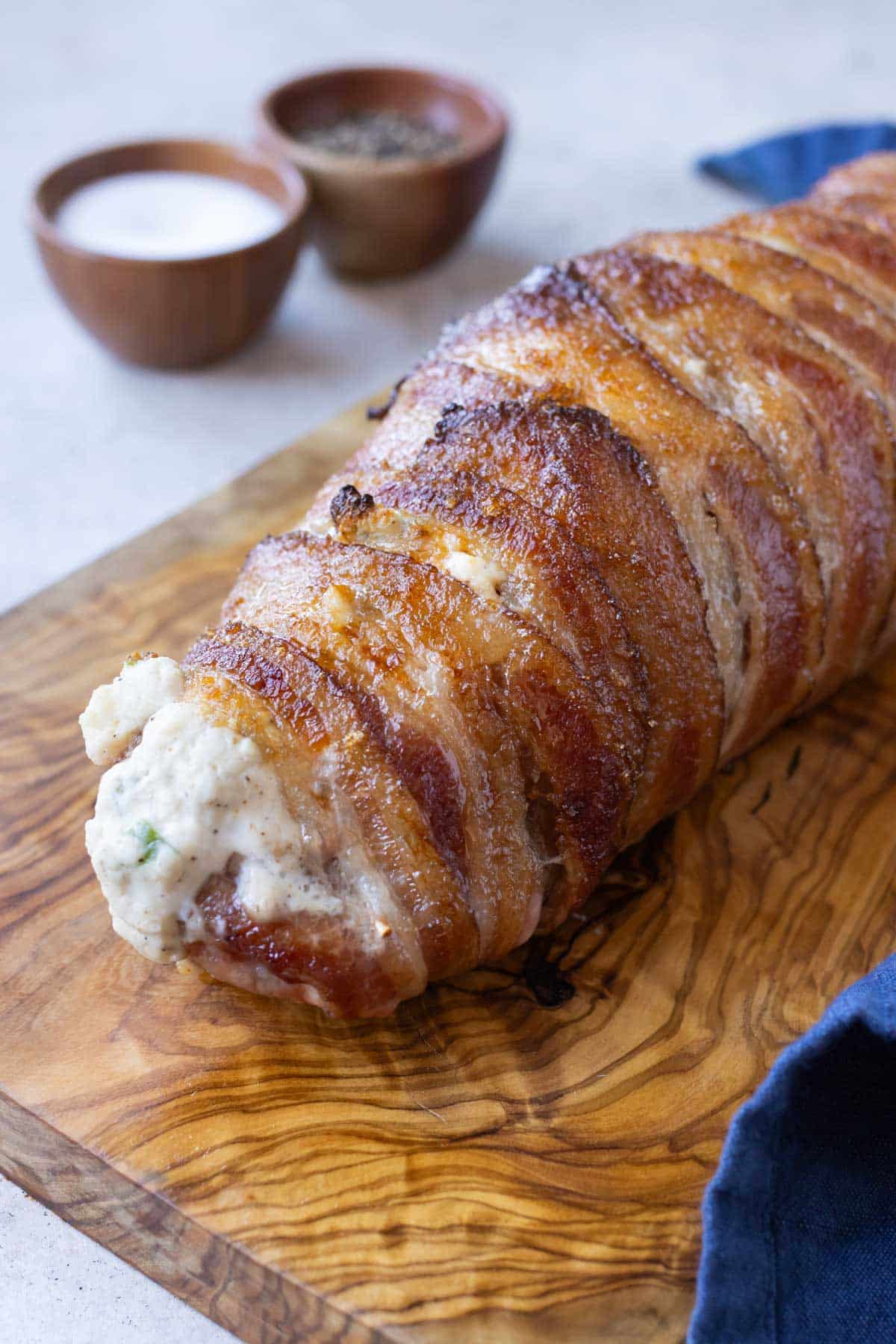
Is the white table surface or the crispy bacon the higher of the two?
the crispy bacon

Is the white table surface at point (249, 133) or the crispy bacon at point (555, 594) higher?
the crispy bacon at point (555, 594)

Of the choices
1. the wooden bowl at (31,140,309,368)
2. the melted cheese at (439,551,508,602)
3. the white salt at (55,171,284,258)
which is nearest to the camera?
the melted cheese at (439,551,508,602)

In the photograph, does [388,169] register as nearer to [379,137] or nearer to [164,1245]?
[379,137]

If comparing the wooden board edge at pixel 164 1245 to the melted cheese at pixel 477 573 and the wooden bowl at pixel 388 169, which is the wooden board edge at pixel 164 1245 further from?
the wooden bowl at pixel 388 169

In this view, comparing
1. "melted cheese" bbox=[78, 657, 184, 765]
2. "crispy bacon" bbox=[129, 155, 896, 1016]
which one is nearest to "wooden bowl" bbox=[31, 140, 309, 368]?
"crispy bacon" bbox=[129, 155, 896, 1016]

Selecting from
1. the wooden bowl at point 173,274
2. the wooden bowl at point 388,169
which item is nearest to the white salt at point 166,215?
the wooden bowl at point 173,274

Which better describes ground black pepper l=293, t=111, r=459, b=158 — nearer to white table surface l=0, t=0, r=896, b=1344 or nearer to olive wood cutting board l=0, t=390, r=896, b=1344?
white table surface l=0, t=0, r=896, b=1344

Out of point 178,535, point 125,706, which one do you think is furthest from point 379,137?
point 125,706
